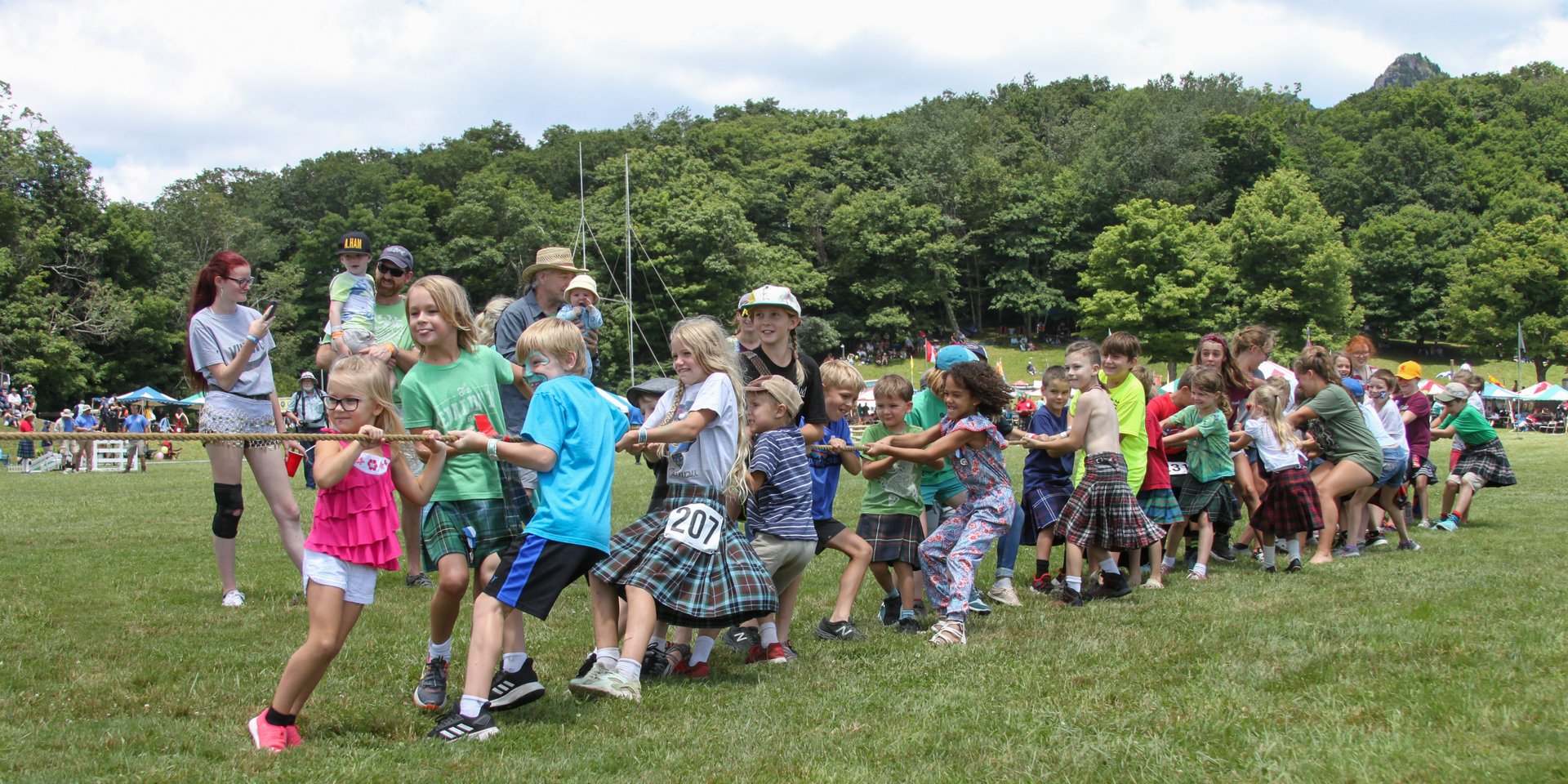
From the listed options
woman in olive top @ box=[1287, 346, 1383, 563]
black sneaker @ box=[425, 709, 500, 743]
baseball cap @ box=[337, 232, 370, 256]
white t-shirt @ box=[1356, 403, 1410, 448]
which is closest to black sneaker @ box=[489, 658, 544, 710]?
black sneaker @ box=[425, 709, 500, 743]

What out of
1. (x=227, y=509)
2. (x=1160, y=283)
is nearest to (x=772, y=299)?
(x=227, y=509)

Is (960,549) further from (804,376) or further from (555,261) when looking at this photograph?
(555,261)

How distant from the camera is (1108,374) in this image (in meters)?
8.39

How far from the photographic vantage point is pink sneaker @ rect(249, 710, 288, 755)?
4.16 metres

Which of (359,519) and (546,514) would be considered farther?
(546,514)

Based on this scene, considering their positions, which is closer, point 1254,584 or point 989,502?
point 989,502

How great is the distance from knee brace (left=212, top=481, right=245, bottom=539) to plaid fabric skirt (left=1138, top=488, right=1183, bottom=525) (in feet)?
20.8

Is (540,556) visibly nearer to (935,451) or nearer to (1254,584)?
(935,451)

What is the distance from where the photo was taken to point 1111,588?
303 inches

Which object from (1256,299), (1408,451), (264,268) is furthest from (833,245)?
(1408,451)

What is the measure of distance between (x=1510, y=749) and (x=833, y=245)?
266 feet

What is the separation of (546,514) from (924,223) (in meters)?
78.6

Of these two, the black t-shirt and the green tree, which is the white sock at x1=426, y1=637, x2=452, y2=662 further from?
the green tree

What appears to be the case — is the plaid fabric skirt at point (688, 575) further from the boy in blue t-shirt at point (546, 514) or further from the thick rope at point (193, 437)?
the thick rope at point (193, 437)
